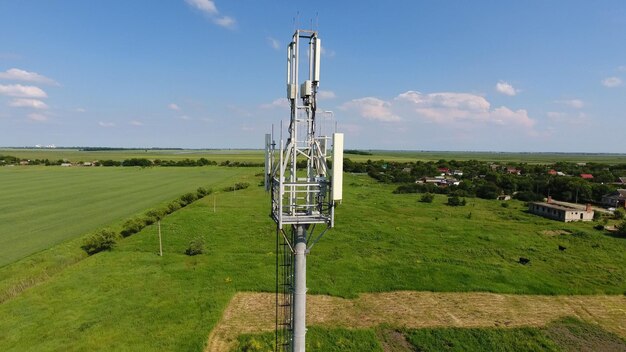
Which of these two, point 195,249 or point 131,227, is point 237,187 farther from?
point 195,249

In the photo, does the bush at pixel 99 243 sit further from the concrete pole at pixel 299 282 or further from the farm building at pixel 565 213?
the farm building at pixel 565 213

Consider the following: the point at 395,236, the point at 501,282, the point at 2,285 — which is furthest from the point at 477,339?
the point at 2,285

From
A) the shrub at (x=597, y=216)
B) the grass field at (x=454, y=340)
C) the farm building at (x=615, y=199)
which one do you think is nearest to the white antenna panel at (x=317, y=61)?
the grass field at (x=454, y=340)

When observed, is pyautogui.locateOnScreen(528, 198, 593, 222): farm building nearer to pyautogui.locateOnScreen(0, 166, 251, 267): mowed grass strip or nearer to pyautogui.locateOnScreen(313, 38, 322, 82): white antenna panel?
pyautogui.locateOnScreen(313, 38, 322, 82): white antenna panel

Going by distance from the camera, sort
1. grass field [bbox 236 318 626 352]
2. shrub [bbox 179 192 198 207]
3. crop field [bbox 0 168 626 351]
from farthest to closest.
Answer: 1. shrub [bbox 179 192 198 207]
2. crop field [bbox 0 168 626 351]
3. grass field [bbox 236 318 626 352]

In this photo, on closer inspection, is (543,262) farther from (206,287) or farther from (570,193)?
(570,193)

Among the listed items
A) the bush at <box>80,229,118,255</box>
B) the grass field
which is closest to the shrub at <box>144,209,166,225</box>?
the bush at <box>80,229,118,255</box>
